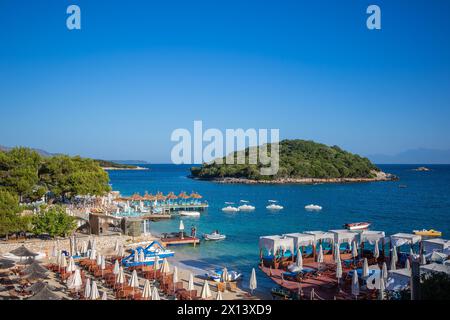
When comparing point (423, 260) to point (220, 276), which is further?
point (220, 276)

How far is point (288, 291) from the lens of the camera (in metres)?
17.0

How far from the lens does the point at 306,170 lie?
402ft

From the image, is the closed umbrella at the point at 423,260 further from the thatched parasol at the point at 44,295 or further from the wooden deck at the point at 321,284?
the thatched parasol at the point at 44,295

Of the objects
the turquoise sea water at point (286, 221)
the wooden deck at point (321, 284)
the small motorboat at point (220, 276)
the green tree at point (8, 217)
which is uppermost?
the green tree at point (8, 217)

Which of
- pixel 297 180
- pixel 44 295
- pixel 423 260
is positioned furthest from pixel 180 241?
pixel 297 180

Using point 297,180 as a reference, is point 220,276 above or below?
above

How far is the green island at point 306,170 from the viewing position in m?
121

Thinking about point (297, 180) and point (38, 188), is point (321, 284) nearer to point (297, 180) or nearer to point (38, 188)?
point (38, 188)

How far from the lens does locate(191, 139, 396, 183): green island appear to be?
12069cm

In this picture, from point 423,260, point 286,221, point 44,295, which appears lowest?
point 286,221

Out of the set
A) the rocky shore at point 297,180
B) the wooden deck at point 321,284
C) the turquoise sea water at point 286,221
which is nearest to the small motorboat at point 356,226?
the turquoise sea water at point 286,221

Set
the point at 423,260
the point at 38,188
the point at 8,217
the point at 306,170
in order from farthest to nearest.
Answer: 1. the point at 306,170
2. the point at 38,188
3. the point at 8,217
4. the point at 423,260

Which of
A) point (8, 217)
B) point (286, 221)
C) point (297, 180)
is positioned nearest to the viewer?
point (8, 217)
